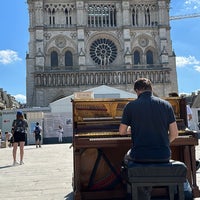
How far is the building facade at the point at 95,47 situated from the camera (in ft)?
124

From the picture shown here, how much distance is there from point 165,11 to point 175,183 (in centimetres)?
4072

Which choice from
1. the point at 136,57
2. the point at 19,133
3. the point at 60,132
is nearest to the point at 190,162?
the point at 19,133

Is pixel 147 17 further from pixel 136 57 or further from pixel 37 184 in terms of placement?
pixel 37 184

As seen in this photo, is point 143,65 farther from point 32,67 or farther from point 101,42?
point 32,67

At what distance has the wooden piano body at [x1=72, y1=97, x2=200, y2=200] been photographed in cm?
430

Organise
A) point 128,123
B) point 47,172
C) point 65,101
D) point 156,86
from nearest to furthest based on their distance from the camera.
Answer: point 128,123 → point 47,172 → point 65,101 → point 156,86

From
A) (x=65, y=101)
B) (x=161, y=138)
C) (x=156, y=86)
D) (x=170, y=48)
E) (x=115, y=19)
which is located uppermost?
(x=115, y=19)

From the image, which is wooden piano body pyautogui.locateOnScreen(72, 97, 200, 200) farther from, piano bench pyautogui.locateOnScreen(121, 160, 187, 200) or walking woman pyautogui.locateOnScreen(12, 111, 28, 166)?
walking woman pyautogui.locateOnScreen(12, 111, 28, 166)

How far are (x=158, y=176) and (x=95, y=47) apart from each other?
3730 cm

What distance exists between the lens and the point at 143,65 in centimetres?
3950

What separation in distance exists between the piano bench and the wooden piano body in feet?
2.98

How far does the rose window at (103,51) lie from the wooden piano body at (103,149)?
1357 inches

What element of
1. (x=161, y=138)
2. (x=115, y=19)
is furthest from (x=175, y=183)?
(x=115, y=19)

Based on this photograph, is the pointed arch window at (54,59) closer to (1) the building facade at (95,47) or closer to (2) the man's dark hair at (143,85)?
(1) the building facade at (95,47)
